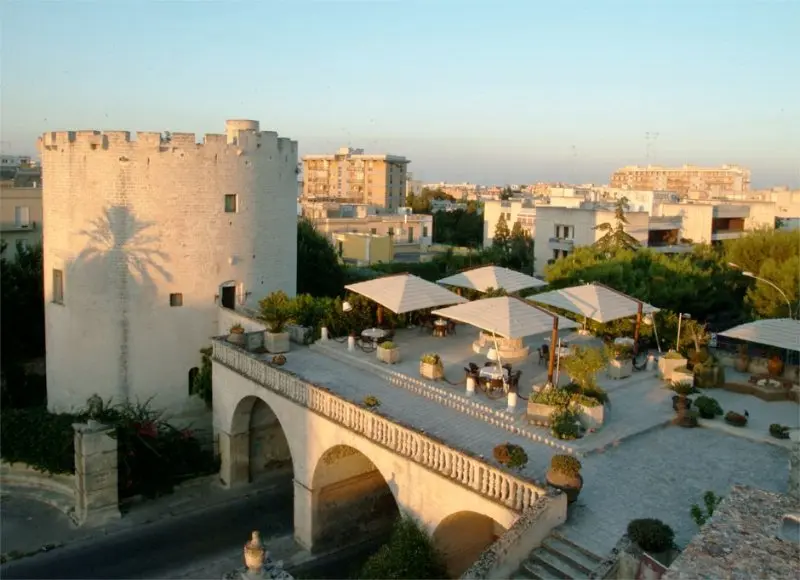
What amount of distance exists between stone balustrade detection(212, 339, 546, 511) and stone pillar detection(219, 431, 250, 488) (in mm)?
3180

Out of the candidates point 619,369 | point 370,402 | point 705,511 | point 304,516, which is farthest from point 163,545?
point 705,511

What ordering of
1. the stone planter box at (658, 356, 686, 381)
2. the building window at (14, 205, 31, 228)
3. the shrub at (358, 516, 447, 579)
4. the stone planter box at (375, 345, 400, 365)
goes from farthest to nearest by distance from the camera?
the building window at (14, 205, 31, 228) → the stone planter box at (375, 345, 400, 365) → the stone planter box at (658, 356, 686, 381) → the shrub at (358, 516, 447, 579)

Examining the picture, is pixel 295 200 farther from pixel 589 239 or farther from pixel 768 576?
pixel 589 239

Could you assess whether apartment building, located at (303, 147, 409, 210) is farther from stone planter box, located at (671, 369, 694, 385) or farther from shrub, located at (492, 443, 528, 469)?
shrub, located at (492, 443, 528, 469)

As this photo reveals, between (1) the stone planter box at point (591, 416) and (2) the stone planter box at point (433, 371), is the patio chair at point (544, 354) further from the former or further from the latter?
(1) the stone planter box at point (591, 416)

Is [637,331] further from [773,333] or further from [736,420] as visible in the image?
[736,420]

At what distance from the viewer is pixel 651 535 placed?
10602 mm

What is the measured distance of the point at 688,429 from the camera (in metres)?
16.5

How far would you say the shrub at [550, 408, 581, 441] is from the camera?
1527 centimetres

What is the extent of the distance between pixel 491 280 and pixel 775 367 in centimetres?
916

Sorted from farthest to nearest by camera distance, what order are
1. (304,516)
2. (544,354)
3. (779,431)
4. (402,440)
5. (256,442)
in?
(256,442), (544,354), (304,516), (779,431), (402,440)

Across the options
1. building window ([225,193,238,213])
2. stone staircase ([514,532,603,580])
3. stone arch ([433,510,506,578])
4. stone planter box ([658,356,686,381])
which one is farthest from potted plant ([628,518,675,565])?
building window ([225,193,238,213])

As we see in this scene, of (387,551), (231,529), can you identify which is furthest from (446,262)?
(387,551)

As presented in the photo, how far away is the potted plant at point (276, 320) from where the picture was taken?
22.6m
